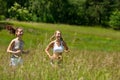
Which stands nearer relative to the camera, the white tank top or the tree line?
the white tank top

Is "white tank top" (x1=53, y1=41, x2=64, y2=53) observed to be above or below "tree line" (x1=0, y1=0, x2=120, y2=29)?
above

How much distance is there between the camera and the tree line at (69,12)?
10200 cm

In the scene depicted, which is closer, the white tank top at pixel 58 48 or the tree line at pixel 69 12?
the white tank top at pixel 58 48

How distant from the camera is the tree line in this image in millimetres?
102000

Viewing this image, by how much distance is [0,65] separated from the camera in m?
6.40

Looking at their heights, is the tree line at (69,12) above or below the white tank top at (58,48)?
below

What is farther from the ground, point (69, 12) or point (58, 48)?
point (58, 48)

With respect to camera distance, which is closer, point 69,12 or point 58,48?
point 58,48

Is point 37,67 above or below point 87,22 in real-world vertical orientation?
above

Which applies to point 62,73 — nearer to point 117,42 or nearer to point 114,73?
point 114,73

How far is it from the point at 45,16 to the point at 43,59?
313 ft

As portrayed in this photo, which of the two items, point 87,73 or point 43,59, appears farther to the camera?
point 43,59

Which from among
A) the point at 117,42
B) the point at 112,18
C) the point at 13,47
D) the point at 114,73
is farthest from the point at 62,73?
the point at 112,18

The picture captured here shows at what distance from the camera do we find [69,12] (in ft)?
342
